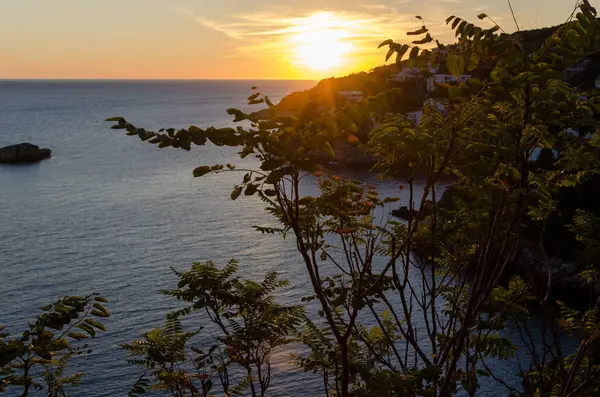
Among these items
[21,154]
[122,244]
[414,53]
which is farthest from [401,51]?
[21,154]

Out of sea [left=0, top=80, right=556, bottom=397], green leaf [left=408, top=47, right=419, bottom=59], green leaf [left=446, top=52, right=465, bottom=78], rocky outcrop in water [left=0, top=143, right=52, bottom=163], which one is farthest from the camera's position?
rocky outcrop in water [left=0, top=143, right=52, bottom=163]

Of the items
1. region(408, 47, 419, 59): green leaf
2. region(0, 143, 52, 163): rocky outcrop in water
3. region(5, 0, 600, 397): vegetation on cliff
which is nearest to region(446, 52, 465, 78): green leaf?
region(5, 0, 600, 397): vegetation on cliff

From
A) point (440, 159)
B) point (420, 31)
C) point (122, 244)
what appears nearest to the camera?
point (420, 31)

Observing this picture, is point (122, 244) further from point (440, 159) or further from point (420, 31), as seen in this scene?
point (420, 31)

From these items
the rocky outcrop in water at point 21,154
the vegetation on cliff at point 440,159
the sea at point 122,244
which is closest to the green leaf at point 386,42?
the vegetation on cliff at point 440,159

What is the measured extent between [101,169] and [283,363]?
71225 mm

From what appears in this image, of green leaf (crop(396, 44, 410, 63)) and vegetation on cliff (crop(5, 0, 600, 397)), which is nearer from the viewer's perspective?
vegetation on cliff (crop(5, 0, 600, 397))

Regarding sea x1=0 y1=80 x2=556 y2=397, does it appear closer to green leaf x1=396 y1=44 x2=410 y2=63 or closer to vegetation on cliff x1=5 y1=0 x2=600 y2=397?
vegetation on cliff x1=5 y1=0 x2=600 y2=397

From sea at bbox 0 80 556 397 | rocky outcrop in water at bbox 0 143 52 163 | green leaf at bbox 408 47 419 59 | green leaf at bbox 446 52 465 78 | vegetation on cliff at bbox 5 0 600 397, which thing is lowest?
sea at bbox 0 80 556 397

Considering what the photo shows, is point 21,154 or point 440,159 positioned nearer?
point 440,159

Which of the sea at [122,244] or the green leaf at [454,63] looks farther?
the sea at [122,244]

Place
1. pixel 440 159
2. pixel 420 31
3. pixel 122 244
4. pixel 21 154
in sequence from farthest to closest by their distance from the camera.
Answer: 1. pixel 21 154
2. pixel 122 244
3. pixel 440 159
4. pixel 420 31

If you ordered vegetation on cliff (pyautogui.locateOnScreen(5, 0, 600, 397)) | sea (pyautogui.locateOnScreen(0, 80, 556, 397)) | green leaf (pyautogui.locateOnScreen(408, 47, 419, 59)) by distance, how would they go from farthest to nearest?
sea (pyautogui.locateOnScreen(0, 80, 556, 397)) → green leaf (pyautogui.locateOnScreen(408, 47, 419, 59)) → vegetation on cliff (pyautogui.locateOnScreen(5, 0, 600, 397))

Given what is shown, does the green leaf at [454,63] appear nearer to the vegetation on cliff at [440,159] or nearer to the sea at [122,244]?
the vegetation on cliff at [440,159]
